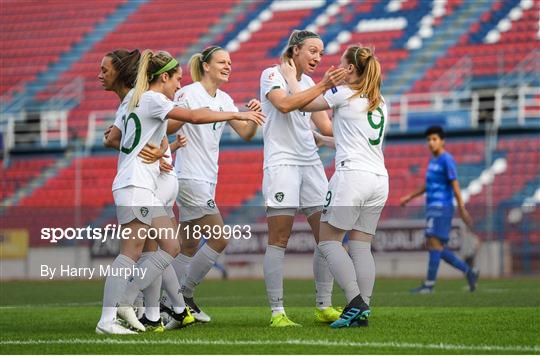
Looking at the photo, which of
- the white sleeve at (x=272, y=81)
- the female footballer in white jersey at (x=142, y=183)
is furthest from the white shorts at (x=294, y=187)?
Answer: the female footballer in white jersey at (x=142, y=183)

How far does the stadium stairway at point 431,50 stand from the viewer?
904 inches

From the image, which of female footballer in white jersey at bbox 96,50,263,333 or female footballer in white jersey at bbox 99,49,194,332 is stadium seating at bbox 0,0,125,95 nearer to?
female footballer in white jersey at bbox 99,49,194,332

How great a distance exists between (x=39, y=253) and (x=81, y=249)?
72 cm

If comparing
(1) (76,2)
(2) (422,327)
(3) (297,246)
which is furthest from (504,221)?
(1) (76,2)

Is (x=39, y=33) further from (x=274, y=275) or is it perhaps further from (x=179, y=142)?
(x=274, y=275)

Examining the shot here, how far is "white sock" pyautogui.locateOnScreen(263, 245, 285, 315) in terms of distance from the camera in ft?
22.6

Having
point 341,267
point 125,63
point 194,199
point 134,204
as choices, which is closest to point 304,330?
point 341,267

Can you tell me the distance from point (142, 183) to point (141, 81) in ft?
2.05

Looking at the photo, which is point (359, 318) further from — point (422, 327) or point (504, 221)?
point (504, 221)

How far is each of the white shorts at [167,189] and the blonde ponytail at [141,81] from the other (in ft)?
1.68

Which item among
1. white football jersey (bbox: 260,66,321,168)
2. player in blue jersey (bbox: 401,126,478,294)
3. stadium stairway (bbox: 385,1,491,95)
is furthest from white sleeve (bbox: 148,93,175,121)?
stadium stairway (bbox: 385,1,491,95)

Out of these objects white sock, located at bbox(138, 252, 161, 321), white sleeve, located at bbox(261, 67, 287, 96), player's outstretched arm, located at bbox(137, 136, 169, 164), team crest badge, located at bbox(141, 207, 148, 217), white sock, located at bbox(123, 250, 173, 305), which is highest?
white sleeve, located at bbox(261, 67, 287, 96)

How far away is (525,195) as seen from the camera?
63.8 ft

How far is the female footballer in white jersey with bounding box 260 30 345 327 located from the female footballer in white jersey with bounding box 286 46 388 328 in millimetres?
259
